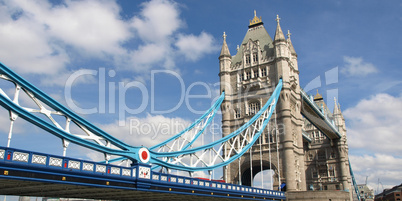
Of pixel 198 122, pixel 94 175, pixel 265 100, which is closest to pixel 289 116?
pixel 265 100

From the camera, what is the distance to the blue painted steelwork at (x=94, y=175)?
57.6ft

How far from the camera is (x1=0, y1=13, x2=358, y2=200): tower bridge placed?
763 inches

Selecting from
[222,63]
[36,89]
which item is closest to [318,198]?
[222,63]

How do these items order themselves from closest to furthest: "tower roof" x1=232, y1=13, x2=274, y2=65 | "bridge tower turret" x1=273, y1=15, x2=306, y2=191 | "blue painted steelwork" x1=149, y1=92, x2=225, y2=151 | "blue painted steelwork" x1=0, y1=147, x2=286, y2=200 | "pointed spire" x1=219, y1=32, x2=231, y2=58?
"blue painted steelwork" x1=0, y1=147, x2=286, y2=200, "blue painted steelwork" x1=149, y1=92, x2=225, y2=151, "bridge tower turret" x1=273, y1=15, x2=306, y2=191, "tower roof" x1=232, y1=13, x2=274, y2=65, "pointed spire" x1=219, y1=32, x2=231, y2=58

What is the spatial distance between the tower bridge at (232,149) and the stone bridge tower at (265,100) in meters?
0.13

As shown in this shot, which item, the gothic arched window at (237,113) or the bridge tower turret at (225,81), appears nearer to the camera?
the bridge tower turret at (225,81)

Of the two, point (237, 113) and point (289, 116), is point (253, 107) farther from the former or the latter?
point (289, 116)

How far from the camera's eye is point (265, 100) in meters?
48.7

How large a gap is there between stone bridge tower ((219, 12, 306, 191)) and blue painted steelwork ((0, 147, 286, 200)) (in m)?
15.4

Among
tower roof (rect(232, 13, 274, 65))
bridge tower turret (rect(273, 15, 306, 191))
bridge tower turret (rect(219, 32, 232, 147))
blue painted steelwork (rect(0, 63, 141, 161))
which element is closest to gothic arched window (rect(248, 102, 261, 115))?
bridge tower turret (rect(219, 32, 232, 147))

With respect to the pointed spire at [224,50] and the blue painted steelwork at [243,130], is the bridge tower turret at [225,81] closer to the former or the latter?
the pointed spire at [224,50]

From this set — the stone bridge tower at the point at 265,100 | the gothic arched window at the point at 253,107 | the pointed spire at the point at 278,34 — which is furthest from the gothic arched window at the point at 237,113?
the pointed spire at the point at 278,34

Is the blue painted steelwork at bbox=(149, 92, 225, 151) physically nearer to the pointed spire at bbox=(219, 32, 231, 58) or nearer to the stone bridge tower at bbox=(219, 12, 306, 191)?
the stone bridge tower at bbox=(219, 12, 306, 191)

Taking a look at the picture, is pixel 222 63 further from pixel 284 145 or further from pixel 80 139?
pixel 80 139
